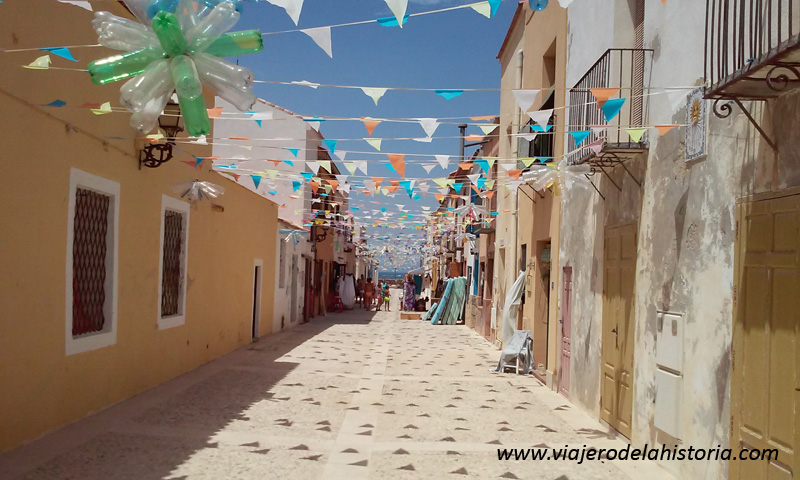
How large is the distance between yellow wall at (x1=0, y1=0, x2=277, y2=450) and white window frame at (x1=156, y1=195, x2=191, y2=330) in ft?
0.52

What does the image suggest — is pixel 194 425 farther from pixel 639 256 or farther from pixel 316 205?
pixel 316 205

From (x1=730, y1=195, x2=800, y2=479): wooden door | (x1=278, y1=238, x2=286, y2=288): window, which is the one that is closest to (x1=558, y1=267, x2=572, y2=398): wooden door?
(x1=730, y1=195, x2=800, y2=479): wooden door

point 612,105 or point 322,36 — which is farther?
point 612,105

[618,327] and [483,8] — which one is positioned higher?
[483,8]

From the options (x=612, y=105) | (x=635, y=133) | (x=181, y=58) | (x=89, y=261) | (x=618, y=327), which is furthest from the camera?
(x=618, y=327)

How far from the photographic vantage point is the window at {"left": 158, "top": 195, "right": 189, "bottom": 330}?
1091cm

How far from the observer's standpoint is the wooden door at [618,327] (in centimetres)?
811

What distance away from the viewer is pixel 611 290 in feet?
29.2

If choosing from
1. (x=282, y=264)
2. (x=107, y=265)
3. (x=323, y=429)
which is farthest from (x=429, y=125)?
(x=282, y=264)

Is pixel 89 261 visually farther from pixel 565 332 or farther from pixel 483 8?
pixel 565 332

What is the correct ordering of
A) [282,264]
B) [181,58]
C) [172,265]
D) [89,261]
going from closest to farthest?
[181,58] < [89,261] < [172,265] < [282,264]

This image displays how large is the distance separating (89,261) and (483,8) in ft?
19.4

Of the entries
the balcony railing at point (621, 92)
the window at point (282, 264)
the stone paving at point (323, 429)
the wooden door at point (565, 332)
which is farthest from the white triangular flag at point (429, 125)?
the window at point (282, 264)

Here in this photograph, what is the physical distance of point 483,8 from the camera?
4.95 metres
